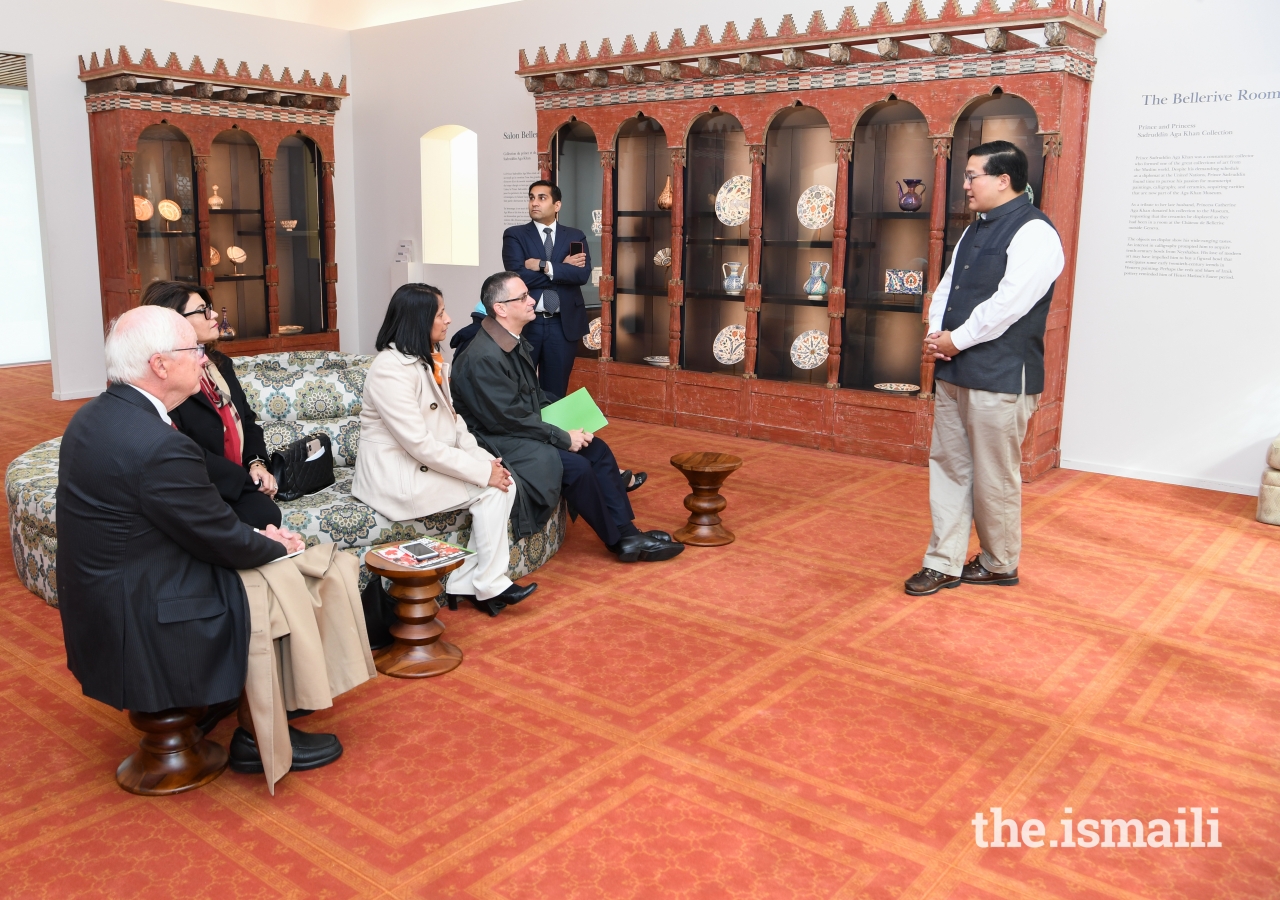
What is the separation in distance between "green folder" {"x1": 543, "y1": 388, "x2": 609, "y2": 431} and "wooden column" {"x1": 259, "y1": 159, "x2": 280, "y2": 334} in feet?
20.4

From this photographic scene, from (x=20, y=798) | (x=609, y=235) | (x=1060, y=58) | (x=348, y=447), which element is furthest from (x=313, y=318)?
(x=20, y=798)

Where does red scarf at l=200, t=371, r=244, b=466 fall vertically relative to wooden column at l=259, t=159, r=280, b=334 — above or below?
below

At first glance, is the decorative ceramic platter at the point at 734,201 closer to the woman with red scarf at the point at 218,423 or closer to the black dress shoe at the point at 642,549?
the black dress shoe at the point at 642,549

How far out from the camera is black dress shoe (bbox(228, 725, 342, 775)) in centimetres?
326

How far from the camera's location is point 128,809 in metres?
3.06

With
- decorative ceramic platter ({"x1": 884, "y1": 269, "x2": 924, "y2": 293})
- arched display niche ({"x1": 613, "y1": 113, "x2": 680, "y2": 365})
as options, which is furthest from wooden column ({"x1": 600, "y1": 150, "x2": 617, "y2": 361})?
decorative ceramic platter ({"x1": 884, "y1": 269, "x2": 924, "y2": 293})

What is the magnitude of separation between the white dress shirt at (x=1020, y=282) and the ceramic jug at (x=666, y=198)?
432 cm

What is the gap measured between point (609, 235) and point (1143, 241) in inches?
164

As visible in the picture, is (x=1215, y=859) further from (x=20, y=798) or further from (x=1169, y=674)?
(x=20, y=798)

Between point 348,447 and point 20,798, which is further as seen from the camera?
point 348,447

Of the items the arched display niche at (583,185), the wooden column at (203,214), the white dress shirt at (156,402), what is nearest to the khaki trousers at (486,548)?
the white dress shirt at (156,402)

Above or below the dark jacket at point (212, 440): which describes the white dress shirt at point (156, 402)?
above

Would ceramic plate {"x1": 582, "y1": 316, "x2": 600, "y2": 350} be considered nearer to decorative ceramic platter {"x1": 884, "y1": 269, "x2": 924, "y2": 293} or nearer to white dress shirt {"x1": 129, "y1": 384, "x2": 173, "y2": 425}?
decorative ceramic platter {"x1": 884, "y1": 269, "x2": 924, "y2": 293}

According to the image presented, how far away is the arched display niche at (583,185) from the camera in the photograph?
9258 mm
